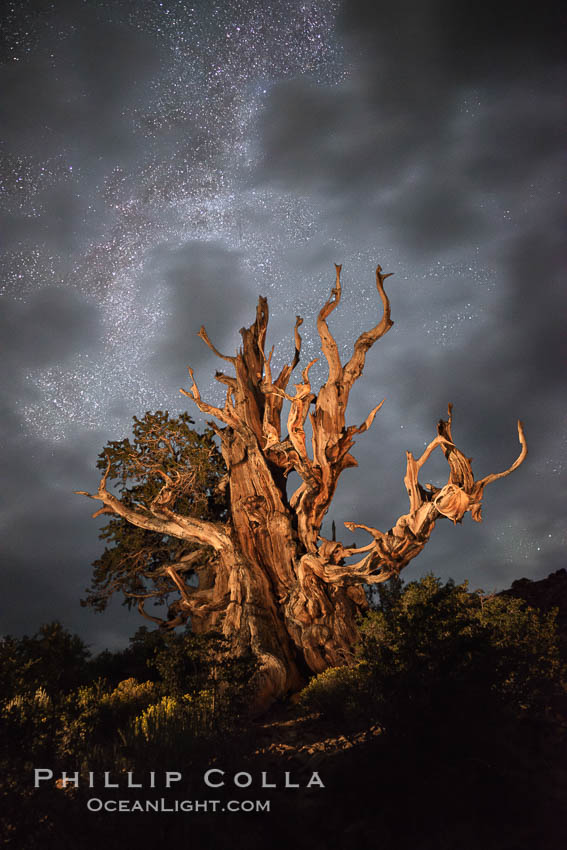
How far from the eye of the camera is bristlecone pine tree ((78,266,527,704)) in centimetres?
1045

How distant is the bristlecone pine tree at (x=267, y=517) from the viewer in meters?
10.5

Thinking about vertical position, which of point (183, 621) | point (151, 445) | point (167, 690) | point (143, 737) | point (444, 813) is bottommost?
point (444, 813)

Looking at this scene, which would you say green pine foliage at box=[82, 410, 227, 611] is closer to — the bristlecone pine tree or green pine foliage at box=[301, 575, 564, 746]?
the bristlecone pine tree

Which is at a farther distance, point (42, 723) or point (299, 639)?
point (299, 639)

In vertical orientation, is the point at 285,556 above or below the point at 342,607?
above

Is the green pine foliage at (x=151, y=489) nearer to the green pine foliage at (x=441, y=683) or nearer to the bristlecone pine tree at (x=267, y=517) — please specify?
the bristlecone pine tree at (x=267, y=517)

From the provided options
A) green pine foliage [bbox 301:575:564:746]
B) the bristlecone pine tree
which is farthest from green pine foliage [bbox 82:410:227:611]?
green pine foliage [bbox 301:575:564:746]

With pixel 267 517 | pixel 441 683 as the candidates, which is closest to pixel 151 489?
pixel 267 517

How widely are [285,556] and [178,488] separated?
11.7ft

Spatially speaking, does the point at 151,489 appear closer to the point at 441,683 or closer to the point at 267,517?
the point at 267,517

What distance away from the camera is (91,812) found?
350cm

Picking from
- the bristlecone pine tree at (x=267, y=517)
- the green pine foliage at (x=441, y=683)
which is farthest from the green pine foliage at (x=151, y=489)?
the green pine foliage at (x=441, y=683)

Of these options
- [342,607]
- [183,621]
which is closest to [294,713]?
[342,607]

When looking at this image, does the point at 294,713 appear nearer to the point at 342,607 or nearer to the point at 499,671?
the point at 342,607
